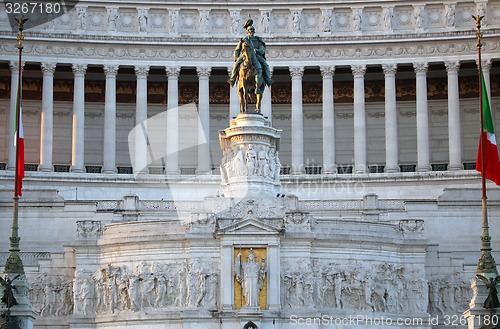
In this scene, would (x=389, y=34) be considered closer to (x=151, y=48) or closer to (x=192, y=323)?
(x=151, y=48)

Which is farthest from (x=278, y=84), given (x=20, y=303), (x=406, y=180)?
(x=20, y=303)

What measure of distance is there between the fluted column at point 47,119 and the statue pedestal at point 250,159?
89.2ft

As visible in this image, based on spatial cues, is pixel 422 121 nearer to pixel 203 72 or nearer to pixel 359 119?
pixel 359 119

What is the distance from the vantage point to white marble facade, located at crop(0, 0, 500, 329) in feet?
200

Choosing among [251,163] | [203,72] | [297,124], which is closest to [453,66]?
[297,124]

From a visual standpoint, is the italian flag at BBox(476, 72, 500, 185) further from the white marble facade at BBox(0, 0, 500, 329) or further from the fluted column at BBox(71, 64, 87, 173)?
the fluted column at BBox(71, 64, 87, 173)

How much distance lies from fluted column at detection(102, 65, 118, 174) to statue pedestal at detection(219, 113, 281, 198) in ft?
88.3

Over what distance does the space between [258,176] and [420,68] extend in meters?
31.8

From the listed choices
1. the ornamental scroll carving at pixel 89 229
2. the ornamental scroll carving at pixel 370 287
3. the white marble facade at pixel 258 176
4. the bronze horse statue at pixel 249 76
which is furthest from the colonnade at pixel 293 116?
the ornamental scroll carving at pixel 370 287

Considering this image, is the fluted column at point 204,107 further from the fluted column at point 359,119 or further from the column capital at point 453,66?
the column capital at point 453,66

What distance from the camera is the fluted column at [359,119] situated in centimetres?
9300

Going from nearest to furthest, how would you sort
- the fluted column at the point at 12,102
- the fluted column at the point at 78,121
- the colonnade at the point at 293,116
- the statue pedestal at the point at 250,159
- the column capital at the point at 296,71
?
the statue pedestal at the point at 250,159 < the fluted column at the point at 12,102 < the fluted column at the point at 78,121 < the colonnade at the point at 293,116 < the column capital at the point at 296,71

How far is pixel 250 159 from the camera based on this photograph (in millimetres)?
65812

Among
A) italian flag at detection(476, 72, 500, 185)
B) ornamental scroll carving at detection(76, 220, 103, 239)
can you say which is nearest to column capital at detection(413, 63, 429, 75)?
italian flag at detection(476, 72, 500, 185)
